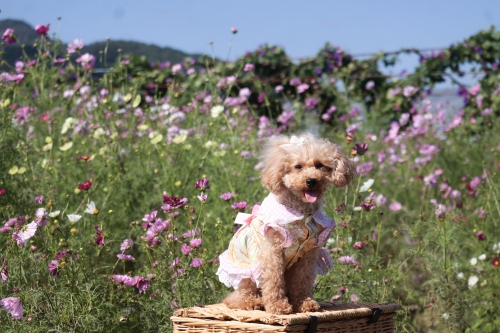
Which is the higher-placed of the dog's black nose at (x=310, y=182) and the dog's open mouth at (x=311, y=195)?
the dog's black nose at (x=310, y=182)

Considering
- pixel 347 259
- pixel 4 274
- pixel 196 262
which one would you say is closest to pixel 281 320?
pixel 196 262

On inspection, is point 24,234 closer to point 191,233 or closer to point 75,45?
point 191,233

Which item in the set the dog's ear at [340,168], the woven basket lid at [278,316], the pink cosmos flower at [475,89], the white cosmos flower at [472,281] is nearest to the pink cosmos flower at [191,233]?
the woven basket lid at [278,316]

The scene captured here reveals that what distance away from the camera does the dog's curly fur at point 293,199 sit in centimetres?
316

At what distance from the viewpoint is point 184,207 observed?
3.85 meters

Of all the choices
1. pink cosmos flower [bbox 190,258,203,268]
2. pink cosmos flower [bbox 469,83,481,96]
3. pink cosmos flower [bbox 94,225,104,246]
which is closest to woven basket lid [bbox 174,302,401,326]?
pink cosmos flower [bbox 190,258,203,268]

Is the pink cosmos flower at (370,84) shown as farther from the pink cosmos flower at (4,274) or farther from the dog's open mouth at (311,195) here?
the pink cosmos flower at (4,274)

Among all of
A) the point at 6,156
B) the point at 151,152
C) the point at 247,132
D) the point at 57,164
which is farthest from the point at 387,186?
the point at 6,156

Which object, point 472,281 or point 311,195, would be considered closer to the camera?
point 311,195

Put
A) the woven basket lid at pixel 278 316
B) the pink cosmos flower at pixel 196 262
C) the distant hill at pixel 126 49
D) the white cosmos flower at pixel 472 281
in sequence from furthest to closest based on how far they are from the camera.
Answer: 1. the distant hill at pixel 126 49
2. the white cosmos flower at pixel 472 281
3. the pink cosmos flower at pixel 196 262
4. the woven basket lid at pixel 278 316

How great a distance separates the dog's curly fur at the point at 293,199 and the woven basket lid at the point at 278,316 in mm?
89

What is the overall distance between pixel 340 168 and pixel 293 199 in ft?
0.85

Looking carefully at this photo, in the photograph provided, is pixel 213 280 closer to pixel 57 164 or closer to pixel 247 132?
pixel 57 164

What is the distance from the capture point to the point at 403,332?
4.26 metres
